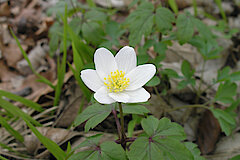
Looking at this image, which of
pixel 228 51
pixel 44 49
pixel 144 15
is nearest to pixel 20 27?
pixel 44 49

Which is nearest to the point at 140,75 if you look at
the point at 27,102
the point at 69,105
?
the point at 69,105

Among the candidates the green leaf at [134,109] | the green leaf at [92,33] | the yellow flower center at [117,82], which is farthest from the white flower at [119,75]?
the green leaf at [92,33]

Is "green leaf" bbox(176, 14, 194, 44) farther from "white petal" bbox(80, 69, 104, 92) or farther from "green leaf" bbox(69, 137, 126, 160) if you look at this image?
"green leaf" bbox(69, 137, 126, 160)

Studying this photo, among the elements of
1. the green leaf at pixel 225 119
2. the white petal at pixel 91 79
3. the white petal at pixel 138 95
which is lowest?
the green leaf at pixel 225 119

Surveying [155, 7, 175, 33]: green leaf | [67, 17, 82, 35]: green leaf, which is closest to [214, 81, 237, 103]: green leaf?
[155, 7, 175, 33]: green leaf

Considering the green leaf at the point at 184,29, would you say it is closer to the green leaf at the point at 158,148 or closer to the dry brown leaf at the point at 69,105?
the green leaf at the point at 158,148

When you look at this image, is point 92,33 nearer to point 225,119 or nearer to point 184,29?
point 184,29

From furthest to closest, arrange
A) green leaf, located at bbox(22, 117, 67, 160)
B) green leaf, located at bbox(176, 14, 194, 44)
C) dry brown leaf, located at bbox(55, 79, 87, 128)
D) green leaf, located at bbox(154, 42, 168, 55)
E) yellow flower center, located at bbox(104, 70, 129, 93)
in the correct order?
dry brown leaf, located at bbox(55, 79, 87, 128) < green leaf, located at bbox(154, 42, 168, 55) < green leaf, located at bbox(176, 14, 194, 44) < green leaf, located at bbox(22, 117, 67, 160) < yellow flower center, located at bbox(104, 70, 129, 93)

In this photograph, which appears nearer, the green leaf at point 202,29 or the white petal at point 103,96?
the white petal at point 103,96
